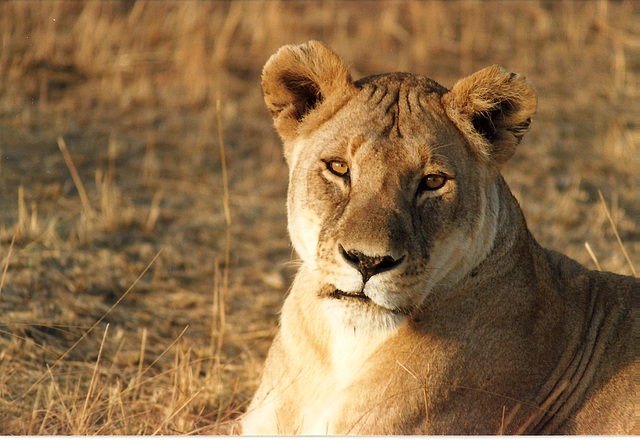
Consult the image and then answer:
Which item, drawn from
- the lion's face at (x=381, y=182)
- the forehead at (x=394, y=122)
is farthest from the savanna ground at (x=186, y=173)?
the forehead at (x=394, y=122)

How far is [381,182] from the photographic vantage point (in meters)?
2.84

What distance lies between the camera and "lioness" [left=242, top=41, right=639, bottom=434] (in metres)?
2.86

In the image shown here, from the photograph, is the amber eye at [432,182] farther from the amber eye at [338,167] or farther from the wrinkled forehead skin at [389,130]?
the amber eye at [338,167]

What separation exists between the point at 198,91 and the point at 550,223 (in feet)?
12.4

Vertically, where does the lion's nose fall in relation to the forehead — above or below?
below

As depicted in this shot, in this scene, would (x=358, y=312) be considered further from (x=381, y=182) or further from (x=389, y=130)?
(x=389, y=130)

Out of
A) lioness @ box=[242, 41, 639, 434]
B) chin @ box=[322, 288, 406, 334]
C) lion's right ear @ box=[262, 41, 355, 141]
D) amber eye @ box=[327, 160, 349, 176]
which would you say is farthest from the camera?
lion's right ear @ box=[262, 41, 355, 141]

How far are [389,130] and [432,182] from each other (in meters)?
0.25

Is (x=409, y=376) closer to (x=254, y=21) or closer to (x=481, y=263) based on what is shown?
(x=481, y=263)

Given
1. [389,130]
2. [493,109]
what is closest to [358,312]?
[389,130]

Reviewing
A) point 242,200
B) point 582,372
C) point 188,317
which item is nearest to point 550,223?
point 242,200

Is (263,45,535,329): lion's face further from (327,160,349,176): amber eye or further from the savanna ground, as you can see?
the savanna ground

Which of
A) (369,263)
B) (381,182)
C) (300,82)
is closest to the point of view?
(369,263)

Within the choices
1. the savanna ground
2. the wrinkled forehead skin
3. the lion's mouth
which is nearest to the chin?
the lion's mouth
